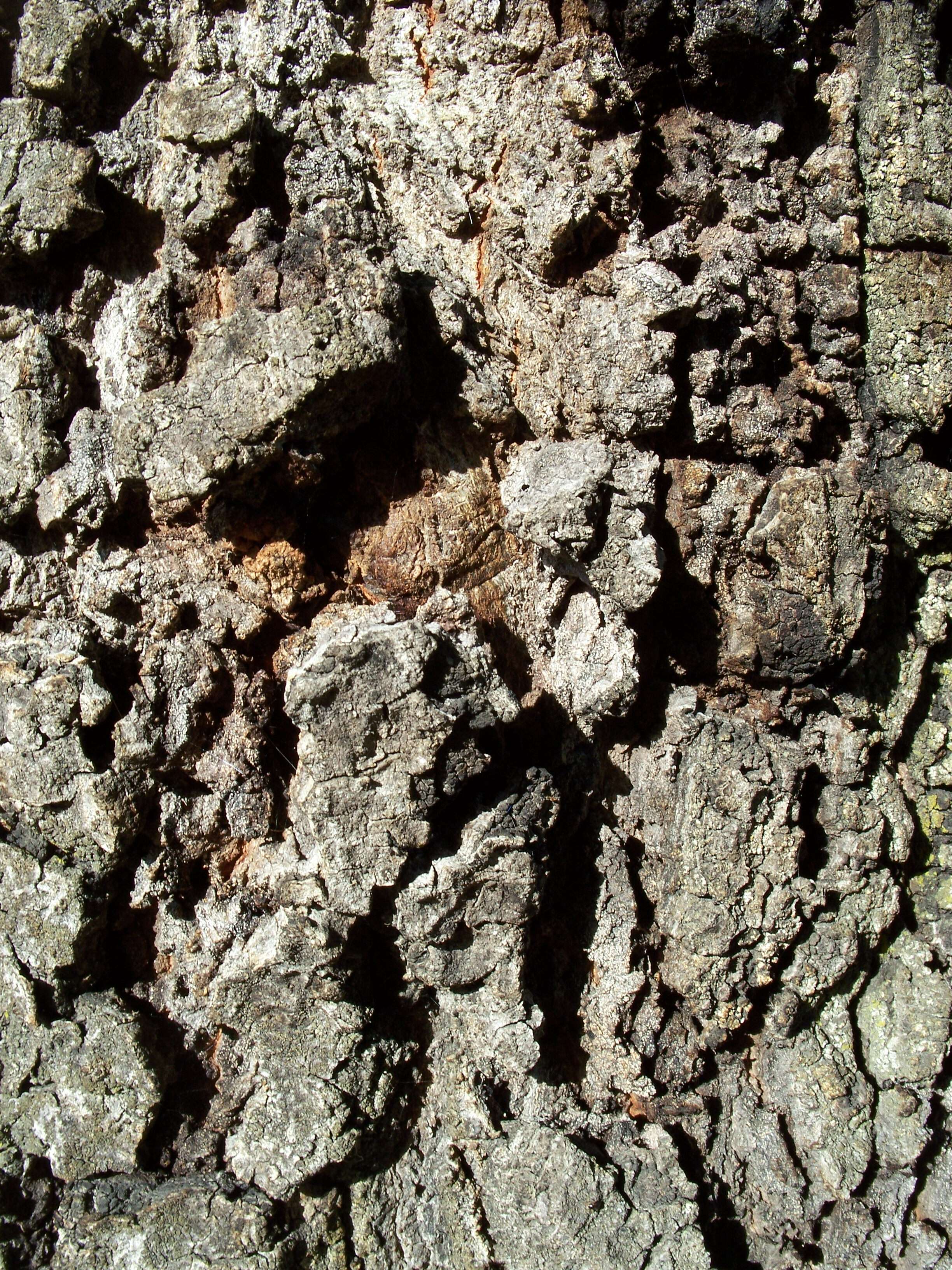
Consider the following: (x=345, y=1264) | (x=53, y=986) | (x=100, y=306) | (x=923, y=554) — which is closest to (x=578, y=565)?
(x=923, y=554)

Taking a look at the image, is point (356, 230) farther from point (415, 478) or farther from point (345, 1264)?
point (345, 1264)

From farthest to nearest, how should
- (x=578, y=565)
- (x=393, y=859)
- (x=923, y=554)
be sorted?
(x=923, y=554), (x=578, y=565), (x=393, y=859)

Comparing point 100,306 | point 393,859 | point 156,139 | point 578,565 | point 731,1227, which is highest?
point 156,139

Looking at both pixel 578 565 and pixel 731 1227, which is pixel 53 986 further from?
pixel 731 1227

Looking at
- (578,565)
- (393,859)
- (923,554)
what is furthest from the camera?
(923,554)

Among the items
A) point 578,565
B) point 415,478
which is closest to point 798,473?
point 578,565

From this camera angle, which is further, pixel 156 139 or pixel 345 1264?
pixel 156 139

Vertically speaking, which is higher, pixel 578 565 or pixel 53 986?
pixel 578 565
